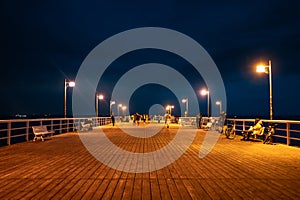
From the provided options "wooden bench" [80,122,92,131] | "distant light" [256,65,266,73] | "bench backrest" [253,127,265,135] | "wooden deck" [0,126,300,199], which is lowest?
"wooden deck" [0,126,300,199]

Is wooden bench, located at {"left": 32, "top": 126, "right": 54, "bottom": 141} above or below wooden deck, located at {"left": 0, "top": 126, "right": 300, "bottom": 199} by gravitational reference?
above

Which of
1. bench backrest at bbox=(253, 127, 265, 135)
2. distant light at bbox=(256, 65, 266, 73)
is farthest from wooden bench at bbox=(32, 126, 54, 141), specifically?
distant light at bbox=(256, 65, 266, 73)

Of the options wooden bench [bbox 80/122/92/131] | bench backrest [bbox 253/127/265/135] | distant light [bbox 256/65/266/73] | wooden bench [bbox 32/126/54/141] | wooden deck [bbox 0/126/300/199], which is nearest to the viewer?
wooden deck [bbox 0/126/300/199]

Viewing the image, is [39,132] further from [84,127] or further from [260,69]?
[260,69]

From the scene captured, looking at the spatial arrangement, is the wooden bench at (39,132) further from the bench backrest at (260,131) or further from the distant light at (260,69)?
the distant light at (260,69)

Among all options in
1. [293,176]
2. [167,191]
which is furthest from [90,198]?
[293,176]

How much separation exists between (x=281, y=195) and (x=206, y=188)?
1199mm

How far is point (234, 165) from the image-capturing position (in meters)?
7.69

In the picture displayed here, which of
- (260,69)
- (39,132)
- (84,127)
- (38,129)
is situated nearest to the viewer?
(39,132)

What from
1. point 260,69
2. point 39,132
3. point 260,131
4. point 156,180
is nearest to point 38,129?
point 39,132

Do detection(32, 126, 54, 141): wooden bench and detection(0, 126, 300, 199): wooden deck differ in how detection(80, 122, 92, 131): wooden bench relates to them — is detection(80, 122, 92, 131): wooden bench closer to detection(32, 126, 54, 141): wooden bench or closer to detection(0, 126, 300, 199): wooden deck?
detection(32, 126, 54, 141): wooden bench

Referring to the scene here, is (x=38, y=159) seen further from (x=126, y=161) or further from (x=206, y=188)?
(x=206, y=188)

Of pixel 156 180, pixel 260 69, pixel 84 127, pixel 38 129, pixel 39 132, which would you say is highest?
pixel 260 69

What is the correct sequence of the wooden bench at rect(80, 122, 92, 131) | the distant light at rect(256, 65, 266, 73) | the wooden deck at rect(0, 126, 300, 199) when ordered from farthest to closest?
1. the wooden bench at rect(80, 122, 92, 131)
2. the distant light at rect(256, 65, 266, 73)
3. the wooden deck at rect(0, 126, 300, 199)
